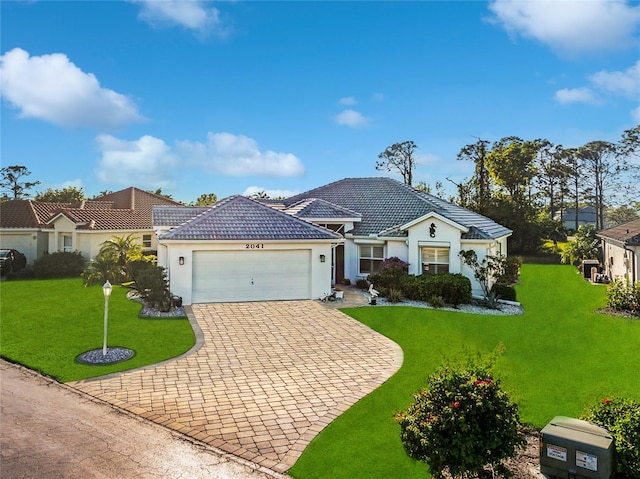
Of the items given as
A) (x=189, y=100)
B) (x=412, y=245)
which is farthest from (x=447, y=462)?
(x=189, y=100)

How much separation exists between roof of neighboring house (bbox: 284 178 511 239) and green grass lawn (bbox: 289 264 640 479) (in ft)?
17.3

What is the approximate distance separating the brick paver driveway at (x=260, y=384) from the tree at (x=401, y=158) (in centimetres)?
4397

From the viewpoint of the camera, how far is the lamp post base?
11.9 meters

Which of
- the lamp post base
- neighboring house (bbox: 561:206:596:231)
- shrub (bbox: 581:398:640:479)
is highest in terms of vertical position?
neighboring house (bbox: 561:206:596:231)

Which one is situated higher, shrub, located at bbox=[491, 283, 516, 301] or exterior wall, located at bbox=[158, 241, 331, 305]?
exterior wall, located at bbox=[158, 241, 331, 305]

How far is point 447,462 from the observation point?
5.84 meters

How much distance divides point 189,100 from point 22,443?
1931 cm

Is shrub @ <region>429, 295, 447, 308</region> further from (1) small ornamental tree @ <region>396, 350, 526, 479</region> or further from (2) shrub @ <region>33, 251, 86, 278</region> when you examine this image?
(2) shrub @ <region>33, 251, 86, 278</region>

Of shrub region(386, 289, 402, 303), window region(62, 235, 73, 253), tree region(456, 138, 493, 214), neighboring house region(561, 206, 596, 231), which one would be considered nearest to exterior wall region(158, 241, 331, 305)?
shrub region(386, 289, 402, 303)

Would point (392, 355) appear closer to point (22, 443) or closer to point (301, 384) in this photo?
point (301, 384)

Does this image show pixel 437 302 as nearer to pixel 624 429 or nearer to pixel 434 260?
pixel 434 260

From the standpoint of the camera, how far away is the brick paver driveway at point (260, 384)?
7.95m

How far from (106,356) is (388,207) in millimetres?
19449

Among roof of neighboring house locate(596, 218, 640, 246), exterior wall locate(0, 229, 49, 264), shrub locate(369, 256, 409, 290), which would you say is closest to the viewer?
roof of neighboring house locate(596, 218, 640, 246)
